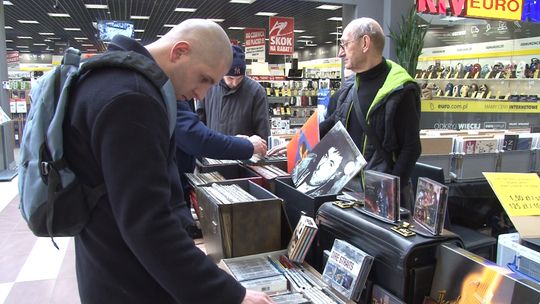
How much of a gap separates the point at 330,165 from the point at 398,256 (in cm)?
52

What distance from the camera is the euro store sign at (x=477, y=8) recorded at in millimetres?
4988

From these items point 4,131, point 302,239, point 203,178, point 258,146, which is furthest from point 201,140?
point 4,131

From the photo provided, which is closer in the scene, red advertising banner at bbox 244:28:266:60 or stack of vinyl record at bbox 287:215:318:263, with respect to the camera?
stack of vinyl record at bbox 287:215:318:263

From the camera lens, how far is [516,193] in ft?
4.34

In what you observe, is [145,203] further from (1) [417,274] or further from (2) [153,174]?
(1) [417,274]

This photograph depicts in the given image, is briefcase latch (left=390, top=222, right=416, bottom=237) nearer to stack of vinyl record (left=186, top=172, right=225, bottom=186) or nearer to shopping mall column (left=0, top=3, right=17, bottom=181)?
stack of vinyl record (left=186, top=172, right=225, bottom=186)

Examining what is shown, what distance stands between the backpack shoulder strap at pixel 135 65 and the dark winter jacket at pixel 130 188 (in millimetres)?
11

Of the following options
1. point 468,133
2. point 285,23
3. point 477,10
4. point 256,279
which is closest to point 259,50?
point 285,23

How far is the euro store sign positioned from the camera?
4988 mm

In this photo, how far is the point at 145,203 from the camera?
80 cm

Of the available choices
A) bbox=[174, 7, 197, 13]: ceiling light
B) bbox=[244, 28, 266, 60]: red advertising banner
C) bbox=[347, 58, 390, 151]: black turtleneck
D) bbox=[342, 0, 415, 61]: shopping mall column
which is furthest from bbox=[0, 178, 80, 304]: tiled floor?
bbox=[174, 7, 197, 13]: ceiling light

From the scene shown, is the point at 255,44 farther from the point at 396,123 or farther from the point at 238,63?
the point at 396,123

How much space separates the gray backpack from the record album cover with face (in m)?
0.72

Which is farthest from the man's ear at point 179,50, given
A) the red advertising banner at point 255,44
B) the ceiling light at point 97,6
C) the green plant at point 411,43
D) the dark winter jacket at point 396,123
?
the ceiling light at point 97,6
